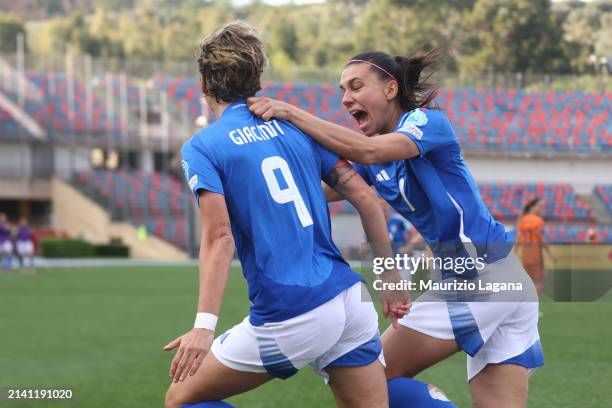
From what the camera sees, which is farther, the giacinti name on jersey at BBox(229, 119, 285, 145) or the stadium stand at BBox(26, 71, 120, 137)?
the stadium stand at BBox(26, 71, 120, 137)

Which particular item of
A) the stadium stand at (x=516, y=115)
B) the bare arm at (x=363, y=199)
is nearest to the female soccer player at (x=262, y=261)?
the bare arm at (x=363, y=199)

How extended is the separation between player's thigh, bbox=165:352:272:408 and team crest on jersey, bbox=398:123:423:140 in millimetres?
1199

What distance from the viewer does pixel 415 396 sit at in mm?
3969

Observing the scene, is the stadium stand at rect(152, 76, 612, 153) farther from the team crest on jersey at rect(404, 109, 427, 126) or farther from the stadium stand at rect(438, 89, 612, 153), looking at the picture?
the team crest on jersey at rect(404, 109, 427, 126)

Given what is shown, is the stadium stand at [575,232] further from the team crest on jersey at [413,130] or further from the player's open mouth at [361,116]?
the team crest on jersey at [413,130]

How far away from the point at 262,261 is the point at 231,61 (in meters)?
0.76

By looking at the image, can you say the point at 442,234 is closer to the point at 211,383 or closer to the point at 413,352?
the point at 413,352

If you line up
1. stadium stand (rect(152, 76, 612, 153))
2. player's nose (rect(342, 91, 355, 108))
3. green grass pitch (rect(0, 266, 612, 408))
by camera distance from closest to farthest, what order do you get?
player's nose (rect(342, 91, 355, 108)) → green grass pitch (rect(0, 266, 612, 408)) → stadium stand (rect(152, 76, 612, 153))

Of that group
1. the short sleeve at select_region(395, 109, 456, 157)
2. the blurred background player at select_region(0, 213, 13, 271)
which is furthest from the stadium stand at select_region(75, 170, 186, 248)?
the short sleeve at select_region(395, 109, 456, 157)

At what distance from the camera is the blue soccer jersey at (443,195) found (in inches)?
166

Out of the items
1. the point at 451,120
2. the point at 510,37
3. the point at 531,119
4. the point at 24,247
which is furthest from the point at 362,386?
the point at 510,37

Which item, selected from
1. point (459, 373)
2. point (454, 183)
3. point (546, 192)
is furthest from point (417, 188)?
point (546, 192)

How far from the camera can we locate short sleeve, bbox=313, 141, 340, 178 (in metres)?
3.78

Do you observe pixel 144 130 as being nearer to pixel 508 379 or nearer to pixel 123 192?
pixel 123 192
